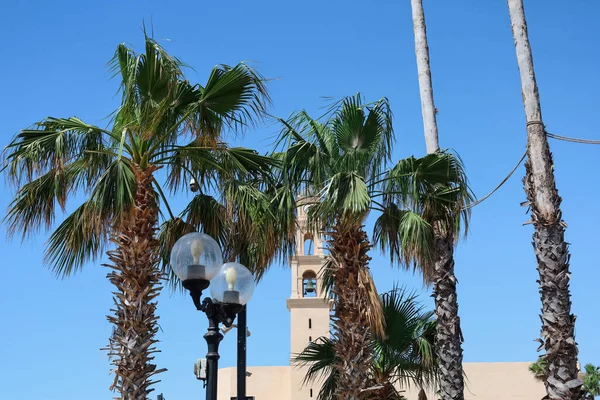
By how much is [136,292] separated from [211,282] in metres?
2.57

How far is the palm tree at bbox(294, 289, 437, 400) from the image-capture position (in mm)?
15047

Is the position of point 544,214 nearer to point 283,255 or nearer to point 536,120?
point 536,120

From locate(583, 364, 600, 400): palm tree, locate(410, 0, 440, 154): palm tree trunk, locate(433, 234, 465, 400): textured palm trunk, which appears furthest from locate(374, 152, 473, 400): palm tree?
locate(583, 364, 600, 400): palm tree

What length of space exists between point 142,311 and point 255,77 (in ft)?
12.8

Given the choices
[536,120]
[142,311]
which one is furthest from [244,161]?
[536,120]

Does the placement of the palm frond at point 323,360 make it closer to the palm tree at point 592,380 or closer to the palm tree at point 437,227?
the palm tree at point 437,227

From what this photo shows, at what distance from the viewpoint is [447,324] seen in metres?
13.7

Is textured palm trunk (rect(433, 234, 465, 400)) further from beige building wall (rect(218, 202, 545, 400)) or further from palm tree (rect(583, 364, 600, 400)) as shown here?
palm tree (rect(583, 364, 600, 400))

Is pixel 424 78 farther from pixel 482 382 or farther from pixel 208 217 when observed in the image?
pixel 482 382

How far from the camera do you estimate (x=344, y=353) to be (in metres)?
12.8

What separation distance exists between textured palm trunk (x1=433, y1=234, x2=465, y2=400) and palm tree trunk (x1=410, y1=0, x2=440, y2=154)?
2015mm

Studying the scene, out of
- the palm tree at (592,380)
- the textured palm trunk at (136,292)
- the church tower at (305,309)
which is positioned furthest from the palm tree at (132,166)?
the palm tree at (592,380)

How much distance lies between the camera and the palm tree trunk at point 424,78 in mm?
15020

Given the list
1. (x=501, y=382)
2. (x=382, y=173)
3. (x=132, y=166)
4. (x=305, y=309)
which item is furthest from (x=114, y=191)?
(x=501, y=382)
